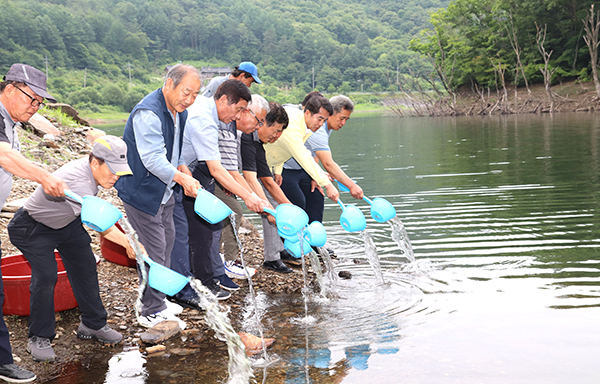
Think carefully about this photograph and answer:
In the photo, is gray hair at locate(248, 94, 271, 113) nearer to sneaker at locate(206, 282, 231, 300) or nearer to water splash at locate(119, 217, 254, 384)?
water splash at locate(119, 217, 254, 384)

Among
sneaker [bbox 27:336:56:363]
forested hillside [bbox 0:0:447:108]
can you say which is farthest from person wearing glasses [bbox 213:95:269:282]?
forested hillside [bbox 0:0:447:108]

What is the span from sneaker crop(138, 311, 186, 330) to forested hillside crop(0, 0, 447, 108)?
8620cm

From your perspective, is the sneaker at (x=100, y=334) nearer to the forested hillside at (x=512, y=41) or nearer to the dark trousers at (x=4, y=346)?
the dark trousers at (x=4, y=346)

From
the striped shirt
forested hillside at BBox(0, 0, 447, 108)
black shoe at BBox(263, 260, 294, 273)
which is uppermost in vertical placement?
forested hillside at BBox(0, 0, 447, 108)

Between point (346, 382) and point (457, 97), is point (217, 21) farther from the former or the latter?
point (346, 382)

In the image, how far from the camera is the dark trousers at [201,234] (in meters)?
5.32

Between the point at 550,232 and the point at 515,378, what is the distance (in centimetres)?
466

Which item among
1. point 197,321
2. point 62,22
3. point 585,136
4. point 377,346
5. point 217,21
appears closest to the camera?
point 377,346

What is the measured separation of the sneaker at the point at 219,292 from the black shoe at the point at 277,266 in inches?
46.6

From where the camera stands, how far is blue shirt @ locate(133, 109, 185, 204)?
4.20 metres

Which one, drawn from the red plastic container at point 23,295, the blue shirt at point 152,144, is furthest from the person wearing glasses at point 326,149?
the red plastic container at point 23,295

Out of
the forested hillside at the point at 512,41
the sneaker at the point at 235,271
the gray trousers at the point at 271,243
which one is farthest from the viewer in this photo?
the forested hillside at the point at 512,41

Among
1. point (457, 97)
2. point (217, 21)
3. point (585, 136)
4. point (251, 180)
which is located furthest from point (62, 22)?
point (251, 180)

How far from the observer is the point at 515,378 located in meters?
3.71
